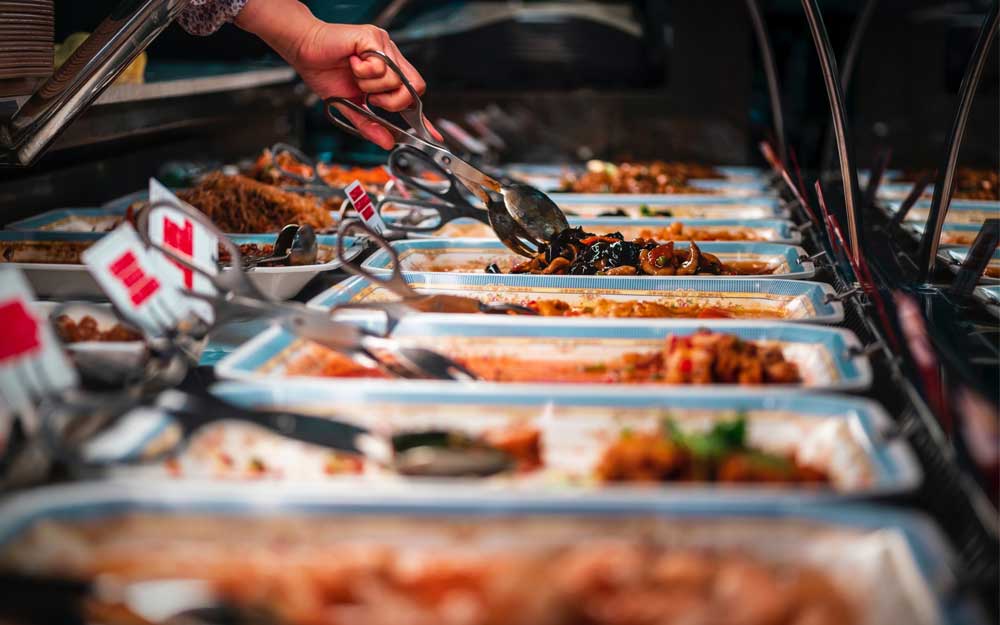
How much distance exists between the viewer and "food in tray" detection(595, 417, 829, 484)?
111 cm

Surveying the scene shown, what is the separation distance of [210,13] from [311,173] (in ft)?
4.27

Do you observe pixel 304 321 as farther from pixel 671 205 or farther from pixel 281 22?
pixel 671 205

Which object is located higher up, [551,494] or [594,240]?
[594,240]

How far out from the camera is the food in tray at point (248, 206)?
8.32 feet

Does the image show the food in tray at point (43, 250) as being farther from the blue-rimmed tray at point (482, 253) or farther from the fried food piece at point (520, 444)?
the fried food piece at point (520, 444)

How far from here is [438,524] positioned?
3.26 feet

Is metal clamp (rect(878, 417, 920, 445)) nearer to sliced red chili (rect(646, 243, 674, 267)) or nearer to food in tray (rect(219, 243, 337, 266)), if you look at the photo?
sliced red chili (rect(646, 243, 674, 267))

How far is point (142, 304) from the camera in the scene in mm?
1408

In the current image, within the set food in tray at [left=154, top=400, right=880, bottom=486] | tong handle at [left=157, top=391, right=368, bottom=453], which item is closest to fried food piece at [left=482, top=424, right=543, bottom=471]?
food in tray at [left=154, top=400, right=880, bottom=486]

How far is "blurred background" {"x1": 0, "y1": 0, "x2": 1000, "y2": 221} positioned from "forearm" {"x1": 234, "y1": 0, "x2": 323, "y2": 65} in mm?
801

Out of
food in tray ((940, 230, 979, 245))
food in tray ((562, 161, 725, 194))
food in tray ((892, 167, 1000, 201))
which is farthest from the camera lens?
food in tray ((562, 161, 725, 194))

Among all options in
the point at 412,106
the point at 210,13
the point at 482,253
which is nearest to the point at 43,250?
the point at 210,13

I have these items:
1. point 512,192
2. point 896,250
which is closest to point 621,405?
point 512,192

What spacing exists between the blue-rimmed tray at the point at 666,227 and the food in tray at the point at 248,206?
377 mm
